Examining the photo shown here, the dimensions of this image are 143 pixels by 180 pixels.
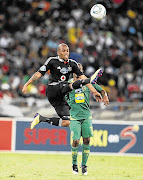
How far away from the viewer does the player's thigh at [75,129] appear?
862 centimetres

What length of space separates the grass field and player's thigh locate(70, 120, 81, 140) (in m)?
0.75

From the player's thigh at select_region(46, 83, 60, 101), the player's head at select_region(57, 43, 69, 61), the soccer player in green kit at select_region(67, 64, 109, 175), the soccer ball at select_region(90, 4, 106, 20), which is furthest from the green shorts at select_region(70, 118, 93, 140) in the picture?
the soccer ball at select_region(90, 4, 106, 20)

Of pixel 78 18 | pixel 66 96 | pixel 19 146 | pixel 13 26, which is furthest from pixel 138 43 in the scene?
pixel 66 96

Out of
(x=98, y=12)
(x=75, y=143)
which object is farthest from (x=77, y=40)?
(x=75, y=143)

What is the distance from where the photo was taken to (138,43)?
20.6 meters

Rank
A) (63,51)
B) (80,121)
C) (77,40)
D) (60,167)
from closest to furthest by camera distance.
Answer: (63,51), (80,121), (60,167), (77,40)

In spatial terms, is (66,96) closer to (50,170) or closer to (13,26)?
(50,170)

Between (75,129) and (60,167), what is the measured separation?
5.85 ft

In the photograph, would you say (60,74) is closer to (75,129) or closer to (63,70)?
(63,70)

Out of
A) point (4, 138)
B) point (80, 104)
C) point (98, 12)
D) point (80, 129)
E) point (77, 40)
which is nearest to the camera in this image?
point (80, 129)

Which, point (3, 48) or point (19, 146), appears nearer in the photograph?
point (19, 146)

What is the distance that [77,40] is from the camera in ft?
62.6

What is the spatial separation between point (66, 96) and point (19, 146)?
4497 mm

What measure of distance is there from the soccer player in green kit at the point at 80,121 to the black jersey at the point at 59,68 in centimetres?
22
